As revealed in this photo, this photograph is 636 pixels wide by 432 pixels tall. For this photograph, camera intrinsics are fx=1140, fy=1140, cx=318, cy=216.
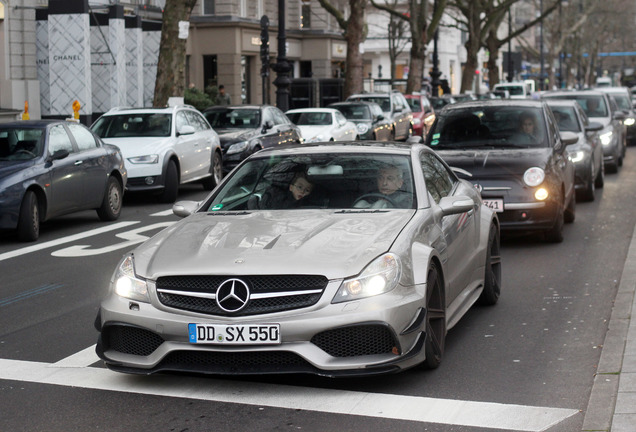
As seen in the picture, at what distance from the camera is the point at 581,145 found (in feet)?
59.4

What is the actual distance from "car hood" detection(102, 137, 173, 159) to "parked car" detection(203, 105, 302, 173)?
3.19m

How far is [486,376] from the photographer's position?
6.85 metres

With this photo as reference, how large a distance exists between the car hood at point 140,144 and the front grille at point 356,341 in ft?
42.8

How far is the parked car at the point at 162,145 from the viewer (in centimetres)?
1884

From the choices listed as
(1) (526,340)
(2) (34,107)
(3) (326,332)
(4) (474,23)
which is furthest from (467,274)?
(4) (474,23)

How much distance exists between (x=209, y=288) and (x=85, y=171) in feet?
31.7

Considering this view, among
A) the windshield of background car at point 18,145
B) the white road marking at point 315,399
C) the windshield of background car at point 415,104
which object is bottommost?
the white road marking at point 315,399

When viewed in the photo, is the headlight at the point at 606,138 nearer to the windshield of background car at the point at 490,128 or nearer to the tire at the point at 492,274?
the windshield of background car at the point at 490,128

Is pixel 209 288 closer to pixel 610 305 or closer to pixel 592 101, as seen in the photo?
pixel 610 305

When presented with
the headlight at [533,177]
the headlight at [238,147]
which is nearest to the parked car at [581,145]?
the headlight at [533,177]

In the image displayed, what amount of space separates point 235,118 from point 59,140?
948 cm

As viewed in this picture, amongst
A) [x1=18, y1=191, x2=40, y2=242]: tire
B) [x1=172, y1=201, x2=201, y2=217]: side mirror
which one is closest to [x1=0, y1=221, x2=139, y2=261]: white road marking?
[x1=18, y1=191, x2=40, y2=242]: tire

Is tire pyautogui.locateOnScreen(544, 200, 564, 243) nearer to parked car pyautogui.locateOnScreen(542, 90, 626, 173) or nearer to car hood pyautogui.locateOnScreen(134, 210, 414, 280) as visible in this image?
car hood pyautogui.locateOnScreen(134, 210, 414, 280)

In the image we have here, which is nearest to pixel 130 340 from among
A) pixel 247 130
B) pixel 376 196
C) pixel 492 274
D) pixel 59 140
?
pixel 376 196
